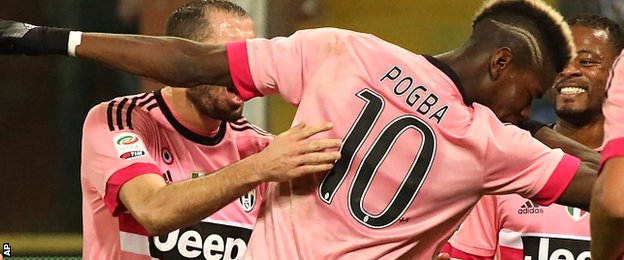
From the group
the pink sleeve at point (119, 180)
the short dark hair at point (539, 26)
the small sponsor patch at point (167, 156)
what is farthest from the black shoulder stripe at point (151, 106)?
the short dark hair at point (539, 26)

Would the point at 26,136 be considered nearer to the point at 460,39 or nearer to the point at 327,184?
the point at 460,39

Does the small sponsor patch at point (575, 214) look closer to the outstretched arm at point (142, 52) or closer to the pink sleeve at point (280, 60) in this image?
the pink sleeve at point (280, 60)

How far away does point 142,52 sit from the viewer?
6.84 ft

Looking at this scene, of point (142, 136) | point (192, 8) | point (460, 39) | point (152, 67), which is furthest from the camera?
point (460, 39)

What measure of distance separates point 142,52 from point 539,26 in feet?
2.51

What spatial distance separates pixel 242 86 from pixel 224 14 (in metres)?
0.67

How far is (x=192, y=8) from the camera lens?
9.16 feet

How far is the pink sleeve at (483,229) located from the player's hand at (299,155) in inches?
35.3

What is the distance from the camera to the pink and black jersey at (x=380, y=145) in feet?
6.82

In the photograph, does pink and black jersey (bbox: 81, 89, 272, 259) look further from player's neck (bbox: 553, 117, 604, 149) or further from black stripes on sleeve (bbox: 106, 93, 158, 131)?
player's neck (bbox: 553, 117, 604, 149)

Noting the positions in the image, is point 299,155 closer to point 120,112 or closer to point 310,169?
point 310,169

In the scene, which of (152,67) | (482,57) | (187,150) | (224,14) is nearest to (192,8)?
(224,14)

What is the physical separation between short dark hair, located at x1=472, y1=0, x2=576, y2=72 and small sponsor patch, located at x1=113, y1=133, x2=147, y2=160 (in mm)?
784

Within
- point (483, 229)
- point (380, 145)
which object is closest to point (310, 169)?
point (380, 145)
